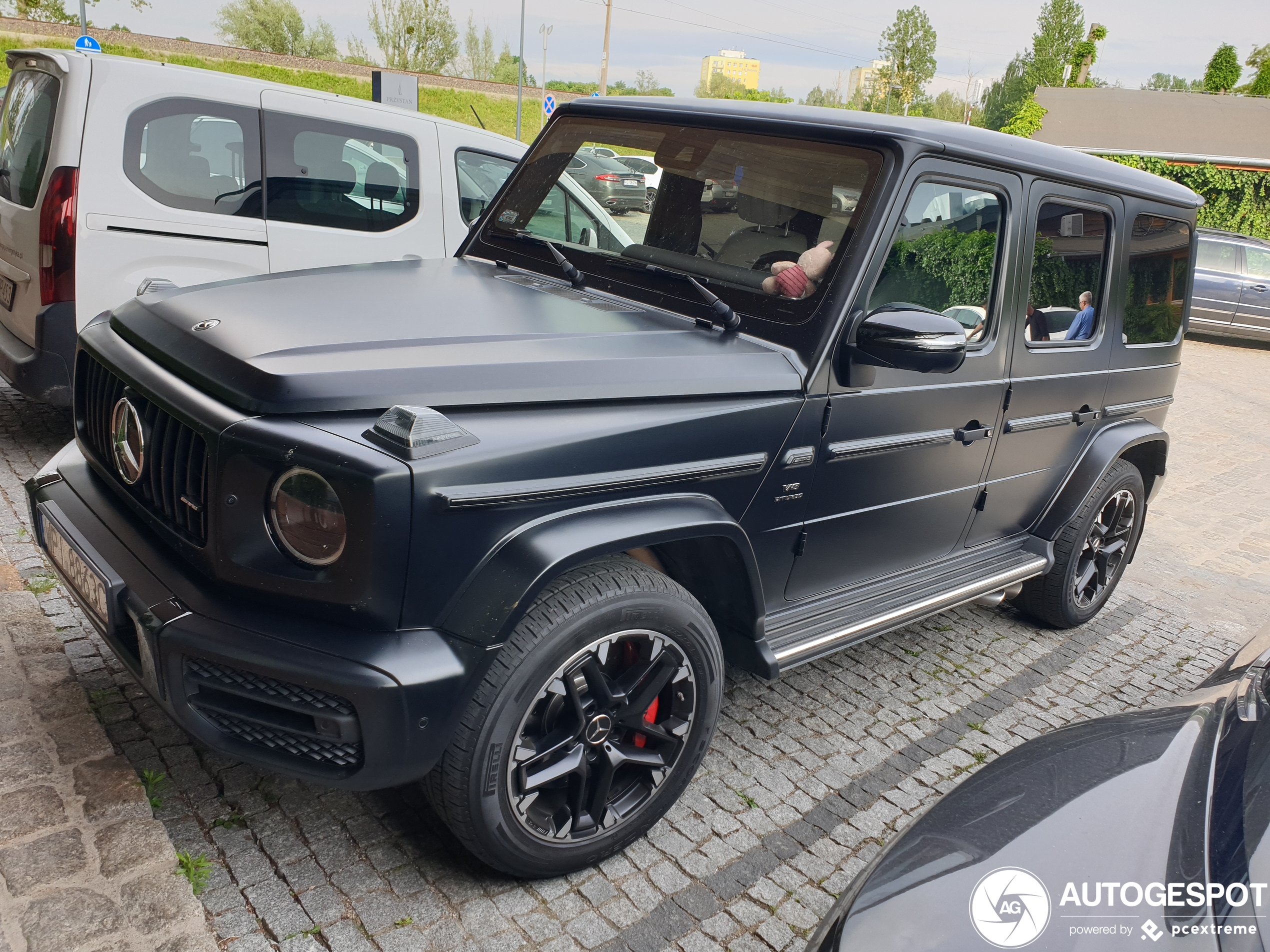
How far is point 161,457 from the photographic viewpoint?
7.67 feet

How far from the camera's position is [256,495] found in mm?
2053

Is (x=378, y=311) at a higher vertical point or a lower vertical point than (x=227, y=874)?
higher

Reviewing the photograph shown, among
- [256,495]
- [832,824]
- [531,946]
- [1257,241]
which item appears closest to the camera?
[256,495]

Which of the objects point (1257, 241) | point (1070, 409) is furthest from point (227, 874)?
point (1257, 241)

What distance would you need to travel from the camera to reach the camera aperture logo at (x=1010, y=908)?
157 centimetres

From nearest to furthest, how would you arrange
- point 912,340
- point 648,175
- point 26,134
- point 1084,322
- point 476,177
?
point 912,340, point 648,175, point 1084,322, point 26,134, point 476,177

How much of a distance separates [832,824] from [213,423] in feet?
7.20

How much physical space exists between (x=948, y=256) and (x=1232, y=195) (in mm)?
25630

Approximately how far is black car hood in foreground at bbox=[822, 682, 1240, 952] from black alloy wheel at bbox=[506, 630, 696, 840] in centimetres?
78

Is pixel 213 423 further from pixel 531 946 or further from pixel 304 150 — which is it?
pixel 304 150

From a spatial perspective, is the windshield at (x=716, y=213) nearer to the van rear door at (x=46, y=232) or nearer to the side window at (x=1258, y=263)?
the van rear door at (x=46, y=232)

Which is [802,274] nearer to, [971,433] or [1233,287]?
[971,433]

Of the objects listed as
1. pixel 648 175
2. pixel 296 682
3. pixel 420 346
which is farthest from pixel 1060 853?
pixel 648 175

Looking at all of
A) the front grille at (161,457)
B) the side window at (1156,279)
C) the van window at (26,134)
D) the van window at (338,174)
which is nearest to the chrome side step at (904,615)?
the side window at (1156,279)
